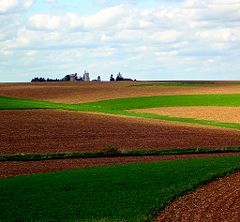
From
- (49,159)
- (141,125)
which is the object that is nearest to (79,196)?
(49,159)

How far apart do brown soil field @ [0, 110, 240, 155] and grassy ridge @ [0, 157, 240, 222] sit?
1034 centimetres

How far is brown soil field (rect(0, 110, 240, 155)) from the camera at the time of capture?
3606cm

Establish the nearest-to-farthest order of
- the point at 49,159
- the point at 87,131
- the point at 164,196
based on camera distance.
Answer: the point at 164,196
the point at 49,159
the point at 87,131

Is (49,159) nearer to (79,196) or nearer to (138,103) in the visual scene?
(79,196)

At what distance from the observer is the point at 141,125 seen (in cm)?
4766

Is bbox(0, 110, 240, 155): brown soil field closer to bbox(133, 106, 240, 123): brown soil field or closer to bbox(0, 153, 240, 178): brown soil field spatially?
bbox(0, 153, 240, 178): brown soil field

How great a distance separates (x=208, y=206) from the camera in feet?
55.4

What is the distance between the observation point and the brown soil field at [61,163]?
2648cm

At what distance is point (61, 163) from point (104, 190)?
9797 mm

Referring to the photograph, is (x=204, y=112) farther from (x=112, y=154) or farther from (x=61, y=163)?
(x=61, y=163)

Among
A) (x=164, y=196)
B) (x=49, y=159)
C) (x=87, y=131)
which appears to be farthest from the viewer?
(x=87, y=131)

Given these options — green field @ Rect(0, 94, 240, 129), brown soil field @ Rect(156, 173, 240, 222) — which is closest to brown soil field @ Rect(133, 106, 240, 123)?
green field @ Rect(0, 94, 240, 129)

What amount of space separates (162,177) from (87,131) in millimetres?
21805

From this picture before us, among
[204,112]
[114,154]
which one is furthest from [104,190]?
[204,112]
